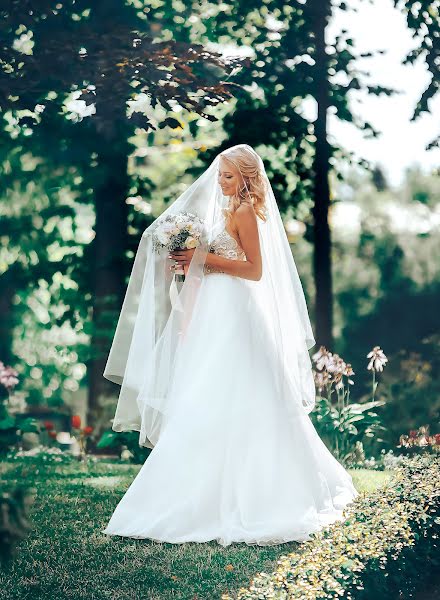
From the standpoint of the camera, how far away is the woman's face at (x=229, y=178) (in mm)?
4984

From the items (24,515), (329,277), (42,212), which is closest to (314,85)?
(329,277)

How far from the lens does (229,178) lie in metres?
5.00

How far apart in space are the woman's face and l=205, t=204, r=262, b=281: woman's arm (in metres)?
0.16

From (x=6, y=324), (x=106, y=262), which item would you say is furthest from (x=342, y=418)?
(x=6, y=324)

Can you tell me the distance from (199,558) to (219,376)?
980 millimetres

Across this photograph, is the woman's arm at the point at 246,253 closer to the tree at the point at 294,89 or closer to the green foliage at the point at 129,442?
the green foliage at the point at 129,442

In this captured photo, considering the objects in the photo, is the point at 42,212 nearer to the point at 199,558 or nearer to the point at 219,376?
the point at 219,376

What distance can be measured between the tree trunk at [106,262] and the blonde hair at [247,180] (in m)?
3.54

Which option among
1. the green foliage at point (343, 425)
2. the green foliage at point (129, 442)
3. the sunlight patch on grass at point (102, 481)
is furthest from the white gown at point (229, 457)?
the green foliage at point (129, 442)

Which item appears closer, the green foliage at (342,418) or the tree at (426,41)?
the green foliage at (342,418)

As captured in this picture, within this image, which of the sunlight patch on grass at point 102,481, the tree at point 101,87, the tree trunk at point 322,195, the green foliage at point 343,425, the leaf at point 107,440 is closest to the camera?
the sunlight patch on grass at point 102,481

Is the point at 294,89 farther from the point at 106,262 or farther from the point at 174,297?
the point at 174,297

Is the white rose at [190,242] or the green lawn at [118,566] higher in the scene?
the white rose at [190,242]

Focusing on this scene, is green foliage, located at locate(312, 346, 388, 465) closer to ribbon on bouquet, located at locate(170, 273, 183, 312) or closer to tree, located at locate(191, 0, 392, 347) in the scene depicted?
tree, located at locate(191, 0, 392, 347)
